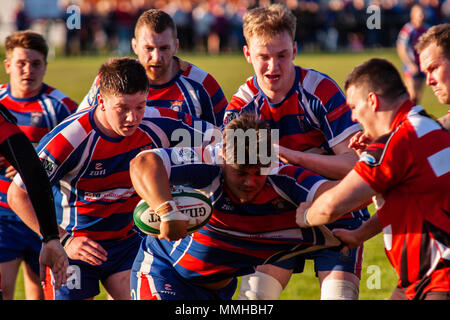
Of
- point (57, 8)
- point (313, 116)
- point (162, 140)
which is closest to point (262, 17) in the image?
point (313, 116)

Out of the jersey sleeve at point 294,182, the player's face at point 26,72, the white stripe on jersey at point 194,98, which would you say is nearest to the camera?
the jersey sleeve at point 294,182

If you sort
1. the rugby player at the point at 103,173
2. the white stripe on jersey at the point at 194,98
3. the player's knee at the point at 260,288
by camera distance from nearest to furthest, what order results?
the rugby player at the point at 103,173
the player's knee at the point at 260,288
the white stripe on jersey at the point at 194,98

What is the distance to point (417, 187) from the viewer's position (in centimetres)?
369

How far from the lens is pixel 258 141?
417 cm

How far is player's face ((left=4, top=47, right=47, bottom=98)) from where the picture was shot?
256 inches

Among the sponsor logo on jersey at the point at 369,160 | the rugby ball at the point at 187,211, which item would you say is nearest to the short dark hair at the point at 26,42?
the rugby ball at the point at 187,211

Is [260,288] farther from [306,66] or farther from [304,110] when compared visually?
[306,66]

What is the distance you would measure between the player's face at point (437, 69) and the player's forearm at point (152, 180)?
5.93ft

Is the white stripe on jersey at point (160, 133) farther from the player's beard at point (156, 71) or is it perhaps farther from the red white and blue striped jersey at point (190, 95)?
the player's beard at point (156, 71)

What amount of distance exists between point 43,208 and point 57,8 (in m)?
33.2

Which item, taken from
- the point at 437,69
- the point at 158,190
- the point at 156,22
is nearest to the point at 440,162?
the point at 437,69

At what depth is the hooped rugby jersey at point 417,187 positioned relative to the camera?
3.65 metres

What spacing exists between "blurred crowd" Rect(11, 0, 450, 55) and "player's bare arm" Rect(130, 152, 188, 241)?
28041 mm

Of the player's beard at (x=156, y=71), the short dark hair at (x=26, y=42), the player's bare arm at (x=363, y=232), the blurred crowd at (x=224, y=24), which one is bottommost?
the player's bare arm at (x=363, y=232)
